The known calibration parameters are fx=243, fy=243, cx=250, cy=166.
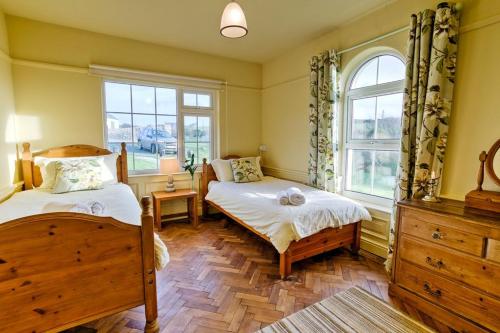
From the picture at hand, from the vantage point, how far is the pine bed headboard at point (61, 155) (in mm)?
2703

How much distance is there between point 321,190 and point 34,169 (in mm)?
3355

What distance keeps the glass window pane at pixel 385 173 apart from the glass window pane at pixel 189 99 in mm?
2719

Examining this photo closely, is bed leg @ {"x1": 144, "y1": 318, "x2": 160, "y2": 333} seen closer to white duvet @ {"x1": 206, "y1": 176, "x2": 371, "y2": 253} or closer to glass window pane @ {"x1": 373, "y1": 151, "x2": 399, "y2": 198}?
white duvet @ {"x1": 206, "y1": 176, "x2": 371, "y2": 253}

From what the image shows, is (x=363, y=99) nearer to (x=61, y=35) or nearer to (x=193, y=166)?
(x=193, y=166)

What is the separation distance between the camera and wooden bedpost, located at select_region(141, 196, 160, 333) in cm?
149

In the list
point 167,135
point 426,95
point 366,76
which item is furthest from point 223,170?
point 426,95

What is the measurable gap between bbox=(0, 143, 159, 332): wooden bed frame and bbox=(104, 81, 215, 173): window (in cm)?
224

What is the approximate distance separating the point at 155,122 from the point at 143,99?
0.35 meters

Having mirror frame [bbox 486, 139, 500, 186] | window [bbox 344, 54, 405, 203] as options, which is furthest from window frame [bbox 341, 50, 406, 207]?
mirror frame [bbox 486, 139, 500, 186]

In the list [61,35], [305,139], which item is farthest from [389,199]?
[61,35]

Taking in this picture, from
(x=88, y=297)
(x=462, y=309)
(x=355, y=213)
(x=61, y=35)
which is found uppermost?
(x=61, y=35)

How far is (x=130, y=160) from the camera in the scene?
11.3 feet

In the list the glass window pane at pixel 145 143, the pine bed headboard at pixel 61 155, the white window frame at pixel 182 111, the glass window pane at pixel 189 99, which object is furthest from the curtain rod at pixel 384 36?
the pine bed headboard at pixel 61 155

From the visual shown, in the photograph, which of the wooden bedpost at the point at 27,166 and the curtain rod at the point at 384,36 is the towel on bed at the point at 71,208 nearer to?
the wooden bedpost at the point at 27,166
